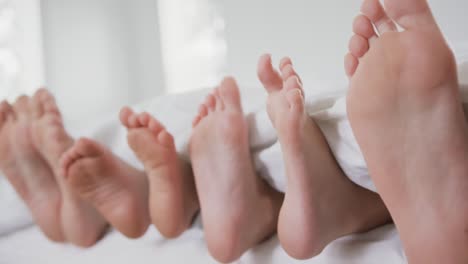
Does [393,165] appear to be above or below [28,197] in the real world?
above

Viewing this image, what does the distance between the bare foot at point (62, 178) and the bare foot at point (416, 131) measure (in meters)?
0.50

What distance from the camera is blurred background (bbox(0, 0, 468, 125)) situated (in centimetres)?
189

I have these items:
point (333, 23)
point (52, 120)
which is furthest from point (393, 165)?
point (333, 23)

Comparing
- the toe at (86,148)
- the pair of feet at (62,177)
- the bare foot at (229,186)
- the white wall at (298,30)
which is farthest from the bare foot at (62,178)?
the white wall at (298,30)

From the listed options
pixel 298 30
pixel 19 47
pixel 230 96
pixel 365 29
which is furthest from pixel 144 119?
pixel 19 47

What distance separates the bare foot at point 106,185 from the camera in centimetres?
76

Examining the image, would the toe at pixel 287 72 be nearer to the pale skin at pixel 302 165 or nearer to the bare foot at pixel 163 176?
the pale skin at pixel 302 165

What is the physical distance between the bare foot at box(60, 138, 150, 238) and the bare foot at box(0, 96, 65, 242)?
0.51 ft

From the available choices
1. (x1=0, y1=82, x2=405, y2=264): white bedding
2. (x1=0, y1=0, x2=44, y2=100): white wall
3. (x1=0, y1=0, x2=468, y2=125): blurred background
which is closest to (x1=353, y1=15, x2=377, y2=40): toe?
(x1=0, y1=82, x2=405, y2=264): white bedding

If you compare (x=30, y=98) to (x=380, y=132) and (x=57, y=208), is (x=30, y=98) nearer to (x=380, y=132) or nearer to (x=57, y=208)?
(x=57, y=208)

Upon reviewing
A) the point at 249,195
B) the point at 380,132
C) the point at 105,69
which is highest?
the point at 380,132

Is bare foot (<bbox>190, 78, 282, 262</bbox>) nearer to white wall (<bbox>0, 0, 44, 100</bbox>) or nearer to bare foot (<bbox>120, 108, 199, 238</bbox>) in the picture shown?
bare foot (<bbox>120, 108, 199, 238</bbox>)

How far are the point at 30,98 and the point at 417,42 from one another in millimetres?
655

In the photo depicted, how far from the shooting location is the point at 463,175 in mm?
453
